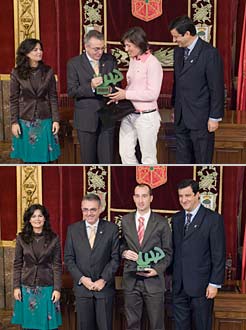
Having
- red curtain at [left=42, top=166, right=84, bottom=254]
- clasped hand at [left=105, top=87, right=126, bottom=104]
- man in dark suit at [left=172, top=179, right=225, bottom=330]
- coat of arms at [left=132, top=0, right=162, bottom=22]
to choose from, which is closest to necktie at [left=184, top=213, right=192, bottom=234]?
man in dark suit at [left=172, top=179, right=225, bottom=330]

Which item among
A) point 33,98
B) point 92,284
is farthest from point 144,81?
point 92,284

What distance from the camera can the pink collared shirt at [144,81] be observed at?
11.5 ft

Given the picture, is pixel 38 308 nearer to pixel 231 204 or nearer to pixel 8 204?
pixel 8 204

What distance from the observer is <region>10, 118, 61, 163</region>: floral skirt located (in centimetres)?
391

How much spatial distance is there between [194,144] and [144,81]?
17.9 inches

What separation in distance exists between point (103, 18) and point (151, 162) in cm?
148

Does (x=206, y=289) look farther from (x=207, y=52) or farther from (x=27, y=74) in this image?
(x=27, y=74)

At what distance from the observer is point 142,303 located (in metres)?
3.75

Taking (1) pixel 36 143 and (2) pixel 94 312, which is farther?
(1) pixel 36 143

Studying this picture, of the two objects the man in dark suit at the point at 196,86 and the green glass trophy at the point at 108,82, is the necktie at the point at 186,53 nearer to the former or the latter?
the man in dark suit at the point at 196,86

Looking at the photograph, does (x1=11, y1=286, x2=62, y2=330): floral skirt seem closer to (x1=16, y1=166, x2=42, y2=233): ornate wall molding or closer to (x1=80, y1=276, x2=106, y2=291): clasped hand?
(x1=80, y1=276, x2=106, y2=291): clasped hand

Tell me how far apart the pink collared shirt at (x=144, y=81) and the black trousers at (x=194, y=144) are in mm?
238

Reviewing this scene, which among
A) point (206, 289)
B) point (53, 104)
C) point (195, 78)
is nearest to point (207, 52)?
point (195, 78)

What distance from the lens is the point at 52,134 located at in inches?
156
